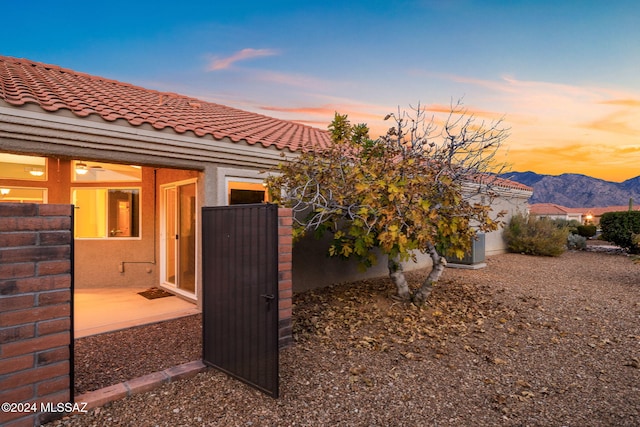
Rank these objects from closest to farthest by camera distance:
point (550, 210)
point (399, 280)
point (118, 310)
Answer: point (118, 310), point (399, 280), point (550, 210)

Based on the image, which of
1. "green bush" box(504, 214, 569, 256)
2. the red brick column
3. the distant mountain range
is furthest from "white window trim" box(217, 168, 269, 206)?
the distant mountain range

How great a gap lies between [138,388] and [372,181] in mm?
3800

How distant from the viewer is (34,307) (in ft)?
9.17

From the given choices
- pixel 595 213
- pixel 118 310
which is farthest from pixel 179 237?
pixel 595 213

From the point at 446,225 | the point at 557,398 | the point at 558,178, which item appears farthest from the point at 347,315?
the point at 558,178

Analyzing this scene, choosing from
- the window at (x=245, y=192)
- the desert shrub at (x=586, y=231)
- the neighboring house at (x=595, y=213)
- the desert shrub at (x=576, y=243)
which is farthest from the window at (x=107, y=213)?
the neighboring house at (x=595, y=213)

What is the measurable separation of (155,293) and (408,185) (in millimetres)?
5759

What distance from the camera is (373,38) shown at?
9.69m

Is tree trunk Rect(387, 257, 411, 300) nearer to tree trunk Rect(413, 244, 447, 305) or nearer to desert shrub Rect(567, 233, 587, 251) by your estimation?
tree trunk Rect(413, 244, 447, 305)

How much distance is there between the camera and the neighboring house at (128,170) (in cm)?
463

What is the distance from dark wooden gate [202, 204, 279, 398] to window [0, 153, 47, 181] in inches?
220

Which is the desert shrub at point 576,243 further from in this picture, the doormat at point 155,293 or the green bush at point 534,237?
the doormat at point 155,293

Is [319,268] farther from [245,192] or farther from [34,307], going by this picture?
[34,307]

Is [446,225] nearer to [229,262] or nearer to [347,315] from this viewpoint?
[347,315]
